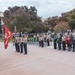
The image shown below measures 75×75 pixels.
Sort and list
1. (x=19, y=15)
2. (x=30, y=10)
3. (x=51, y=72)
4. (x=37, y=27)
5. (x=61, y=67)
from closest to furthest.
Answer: (x=51, y=72), (x=61, y=67), (x=19, y=15), (x=37, y=27), (x=30, y=10)

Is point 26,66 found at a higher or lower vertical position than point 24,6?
lower

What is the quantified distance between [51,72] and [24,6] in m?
37.4

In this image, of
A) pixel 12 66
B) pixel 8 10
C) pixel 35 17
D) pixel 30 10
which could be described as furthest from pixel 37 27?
pixel 12 66

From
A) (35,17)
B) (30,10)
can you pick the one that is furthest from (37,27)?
(30,10)

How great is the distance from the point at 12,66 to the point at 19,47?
4.89 meters

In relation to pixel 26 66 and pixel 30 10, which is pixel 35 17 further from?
pixel 26 66

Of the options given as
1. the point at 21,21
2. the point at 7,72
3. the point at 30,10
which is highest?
the point at 30,10

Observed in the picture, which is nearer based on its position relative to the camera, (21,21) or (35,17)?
(21,21)

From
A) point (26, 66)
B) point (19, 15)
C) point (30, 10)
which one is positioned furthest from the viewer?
point (30, 10)

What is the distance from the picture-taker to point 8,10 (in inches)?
1837

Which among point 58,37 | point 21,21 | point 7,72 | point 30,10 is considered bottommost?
point 7,72

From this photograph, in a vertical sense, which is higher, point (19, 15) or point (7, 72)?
point (19, 15)

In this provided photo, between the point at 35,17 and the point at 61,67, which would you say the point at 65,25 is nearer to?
the point at 35,17

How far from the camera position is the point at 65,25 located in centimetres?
4350
